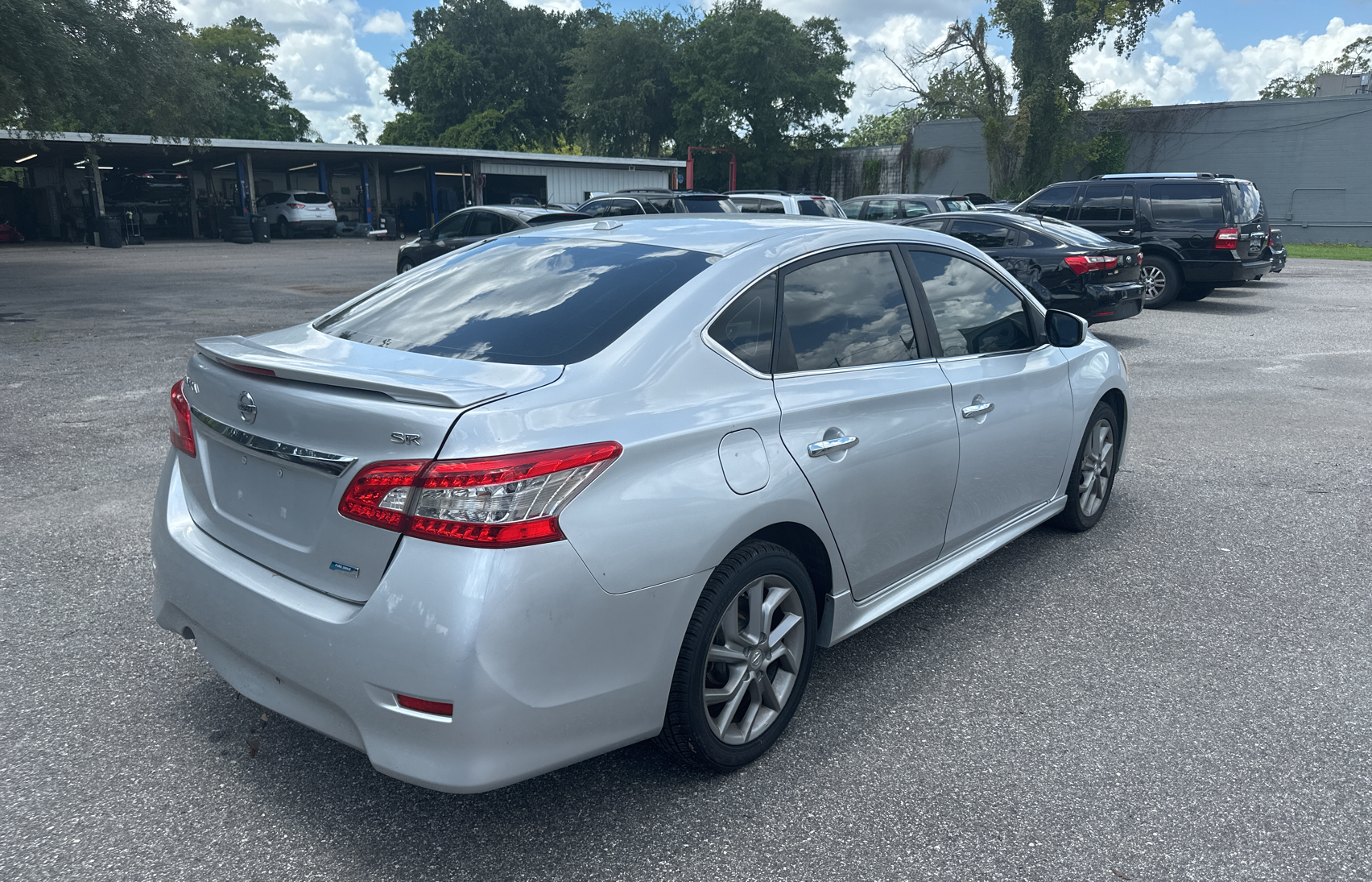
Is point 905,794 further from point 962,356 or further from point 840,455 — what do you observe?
point 962,356

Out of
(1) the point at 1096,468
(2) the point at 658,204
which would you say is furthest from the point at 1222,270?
(1) the point at 1096,468

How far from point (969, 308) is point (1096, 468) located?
59.7 inches

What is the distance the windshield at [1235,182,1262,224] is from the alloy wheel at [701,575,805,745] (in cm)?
1398

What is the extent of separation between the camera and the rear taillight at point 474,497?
215cm

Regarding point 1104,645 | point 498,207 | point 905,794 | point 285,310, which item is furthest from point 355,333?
point 498,207

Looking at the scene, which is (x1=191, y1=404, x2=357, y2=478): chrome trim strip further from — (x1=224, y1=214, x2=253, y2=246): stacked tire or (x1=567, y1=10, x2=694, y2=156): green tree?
(x1=567, y1=10, x2=694, y2=156): green tree

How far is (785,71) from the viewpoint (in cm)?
5231

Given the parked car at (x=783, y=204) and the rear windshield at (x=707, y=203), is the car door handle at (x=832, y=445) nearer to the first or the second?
the parked car at (x=783, y=204)

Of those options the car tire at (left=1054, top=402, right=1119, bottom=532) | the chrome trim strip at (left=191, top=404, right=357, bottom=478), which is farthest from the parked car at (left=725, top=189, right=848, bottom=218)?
the chrome trim strip at (left=191, top=404, right=357, bottom=478)

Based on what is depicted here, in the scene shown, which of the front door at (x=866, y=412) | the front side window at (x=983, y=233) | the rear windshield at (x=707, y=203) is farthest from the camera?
the rear windshield at (x=707, y=203)

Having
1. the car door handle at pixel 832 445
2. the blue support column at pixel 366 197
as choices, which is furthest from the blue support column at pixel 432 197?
the car door handle at pixel 832 445

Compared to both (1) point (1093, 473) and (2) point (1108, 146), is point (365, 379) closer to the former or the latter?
(1) point (1093, 473)

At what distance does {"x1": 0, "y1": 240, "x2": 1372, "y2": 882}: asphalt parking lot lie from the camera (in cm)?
244

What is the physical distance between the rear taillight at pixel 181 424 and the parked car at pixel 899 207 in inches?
685
